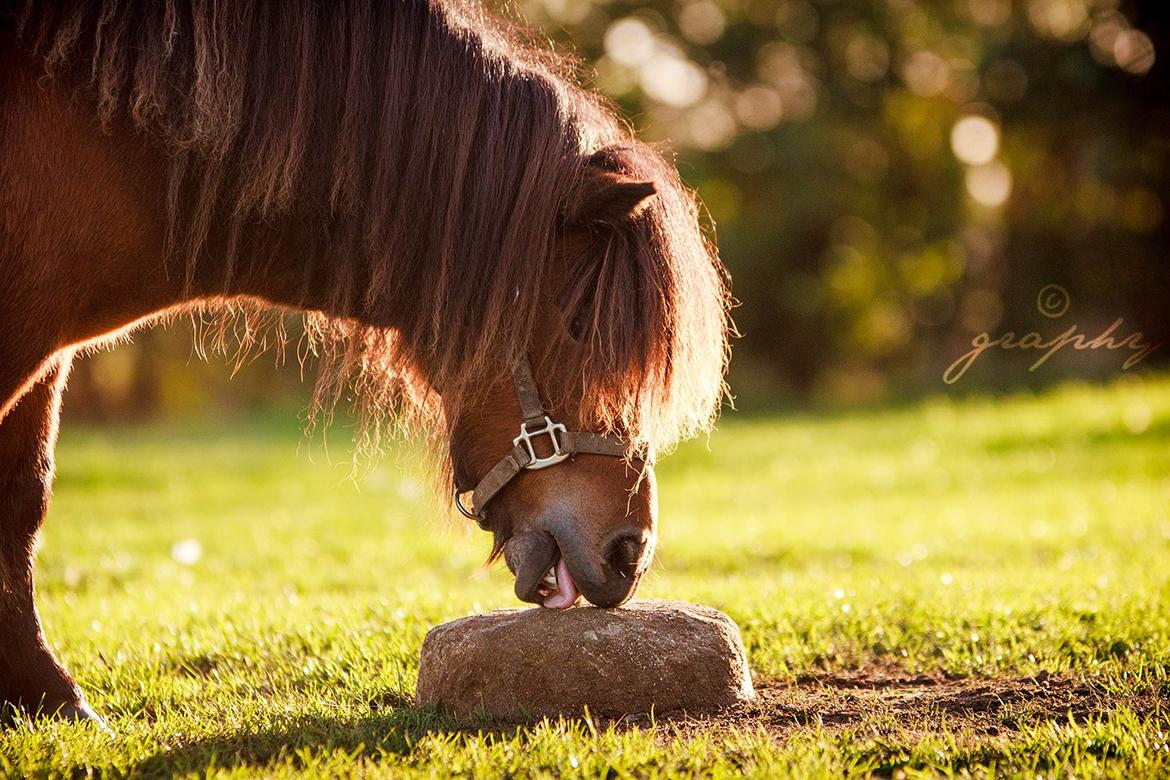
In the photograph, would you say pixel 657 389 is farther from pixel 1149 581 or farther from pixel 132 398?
pixel 132 398

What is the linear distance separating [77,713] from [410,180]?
209 centimetres

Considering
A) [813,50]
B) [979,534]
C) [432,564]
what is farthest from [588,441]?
[813,50]

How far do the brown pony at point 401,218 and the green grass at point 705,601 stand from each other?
0.66 metres

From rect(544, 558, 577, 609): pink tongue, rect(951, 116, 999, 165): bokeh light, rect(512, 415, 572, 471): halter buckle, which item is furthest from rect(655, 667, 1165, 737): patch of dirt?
rect(951, 116, 999, 165): bokeh light

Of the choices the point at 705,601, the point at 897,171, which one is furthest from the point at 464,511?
the point at 897,171

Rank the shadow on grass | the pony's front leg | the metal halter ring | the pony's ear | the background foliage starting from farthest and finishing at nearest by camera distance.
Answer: the background foliage → the pony's front leg → the metal halter ring → the pony's ear → the shadow on grass

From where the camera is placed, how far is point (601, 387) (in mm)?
3352

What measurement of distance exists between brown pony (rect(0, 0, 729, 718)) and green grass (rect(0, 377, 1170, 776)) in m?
0.66

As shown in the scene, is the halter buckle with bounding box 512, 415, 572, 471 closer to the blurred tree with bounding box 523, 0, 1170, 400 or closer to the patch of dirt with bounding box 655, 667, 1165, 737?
the patch of dirt with bounding box 655, 667, 1165, 737

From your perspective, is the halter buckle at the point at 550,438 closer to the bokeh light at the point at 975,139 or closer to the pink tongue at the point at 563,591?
the pink tongue at the point at 563,591

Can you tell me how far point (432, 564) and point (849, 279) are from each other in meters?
17.9

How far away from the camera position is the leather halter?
337 centimetres

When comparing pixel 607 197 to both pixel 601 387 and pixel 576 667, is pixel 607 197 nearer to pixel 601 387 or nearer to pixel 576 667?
pixel 601 387

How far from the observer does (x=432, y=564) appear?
26.5ft
